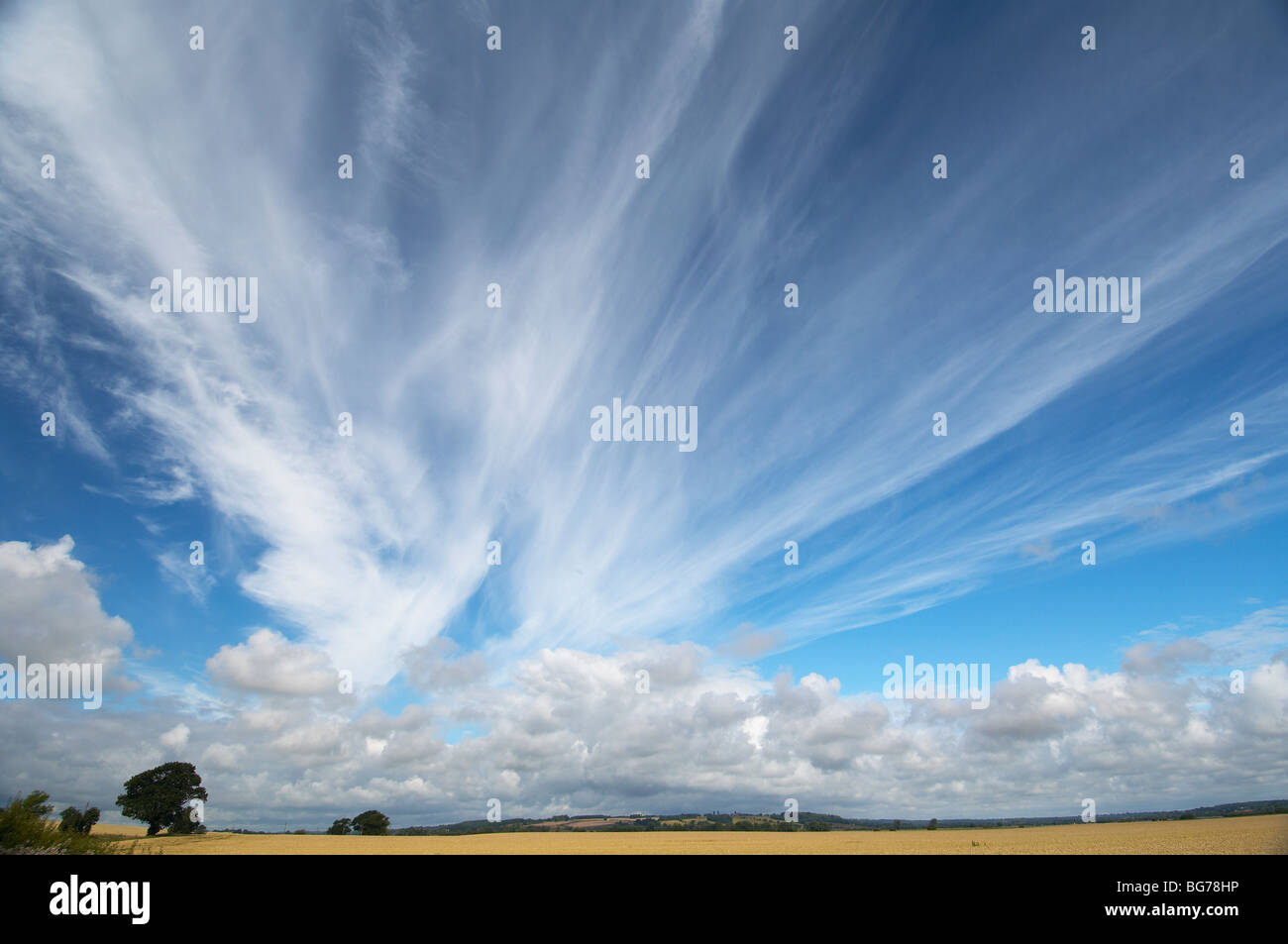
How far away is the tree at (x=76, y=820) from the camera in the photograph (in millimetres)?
32875

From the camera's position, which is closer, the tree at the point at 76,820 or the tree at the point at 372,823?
the tree at the point at 76,820

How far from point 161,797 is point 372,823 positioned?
48598 millimetres

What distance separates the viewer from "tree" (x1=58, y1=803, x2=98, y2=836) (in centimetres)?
3288

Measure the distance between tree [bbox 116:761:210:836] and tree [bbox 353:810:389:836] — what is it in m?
40.2

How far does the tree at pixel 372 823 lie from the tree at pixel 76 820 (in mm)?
114332

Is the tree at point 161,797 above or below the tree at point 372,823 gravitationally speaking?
above

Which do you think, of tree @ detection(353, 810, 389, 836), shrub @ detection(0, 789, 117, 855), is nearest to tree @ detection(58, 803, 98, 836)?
shrub @ detection(0, 789, 117, 855)

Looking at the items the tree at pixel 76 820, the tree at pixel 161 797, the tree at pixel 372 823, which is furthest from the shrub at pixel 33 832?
the tree at pixel 372 823

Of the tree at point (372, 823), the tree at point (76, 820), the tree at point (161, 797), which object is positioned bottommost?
Result: the tree at point (372, 823)

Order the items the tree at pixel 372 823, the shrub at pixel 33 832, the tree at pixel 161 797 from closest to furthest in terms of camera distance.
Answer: the shrub at pixel 33 832, the tree at pixel 161 797, the tree at pixel 372 823

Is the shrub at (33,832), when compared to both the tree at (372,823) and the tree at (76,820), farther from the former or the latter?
the tree at (372,823)

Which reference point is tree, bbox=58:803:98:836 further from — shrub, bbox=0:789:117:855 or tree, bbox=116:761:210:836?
tree, bbox=116:761:210:836

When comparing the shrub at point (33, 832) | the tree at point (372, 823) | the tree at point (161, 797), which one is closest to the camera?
the shrub at point (33, 832)
